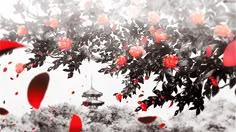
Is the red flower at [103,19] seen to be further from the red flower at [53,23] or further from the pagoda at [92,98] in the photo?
the pagoda at [92,98]

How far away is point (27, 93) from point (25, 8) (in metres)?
0.47

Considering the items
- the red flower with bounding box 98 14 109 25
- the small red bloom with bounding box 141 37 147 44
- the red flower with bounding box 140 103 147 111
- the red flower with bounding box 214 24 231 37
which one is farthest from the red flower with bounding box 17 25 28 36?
the red flower with bounding box 214 24 231 37

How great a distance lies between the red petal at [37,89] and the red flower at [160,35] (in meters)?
0.64

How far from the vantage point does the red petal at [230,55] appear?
1665mm

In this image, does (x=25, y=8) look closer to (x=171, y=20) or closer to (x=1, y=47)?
(x=1, y=47)

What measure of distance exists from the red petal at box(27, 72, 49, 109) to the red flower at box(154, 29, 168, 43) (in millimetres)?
636

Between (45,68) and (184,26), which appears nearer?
(184,26)

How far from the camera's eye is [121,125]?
1812 mm

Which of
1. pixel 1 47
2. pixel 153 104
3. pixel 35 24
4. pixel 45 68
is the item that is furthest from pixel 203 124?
pixel 1 47

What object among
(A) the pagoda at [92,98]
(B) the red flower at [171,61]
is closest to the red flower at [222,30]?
(B) the red flower at [171,61]

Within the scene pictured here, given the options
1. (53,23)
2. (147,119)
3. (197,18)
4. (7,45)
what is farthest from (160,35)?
(7,45)

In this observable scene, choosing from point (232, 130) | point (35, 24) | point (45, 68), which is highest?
point (35, 24)

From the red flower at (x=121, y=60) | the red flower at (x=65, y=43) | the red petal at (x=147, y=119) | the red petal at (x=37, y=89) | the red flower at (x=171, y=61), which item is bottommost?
the red petal at (x=147, y=119)

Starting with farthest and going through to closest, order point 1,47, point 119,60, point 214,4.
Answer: point 1,47
point 119,60
point 214,4
